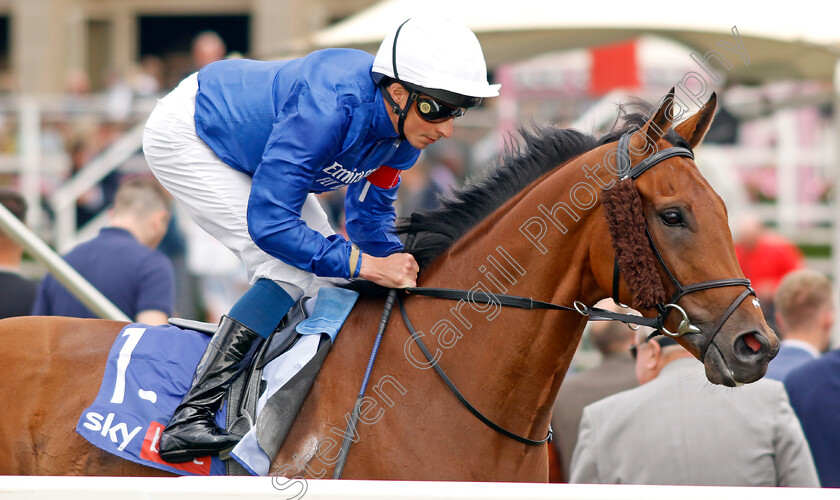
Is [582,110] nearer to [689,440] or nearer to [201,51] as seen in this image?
[201,51]

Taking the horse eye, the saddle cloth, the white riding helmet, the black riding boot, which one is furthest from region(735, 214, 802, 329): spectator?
the black riding boot

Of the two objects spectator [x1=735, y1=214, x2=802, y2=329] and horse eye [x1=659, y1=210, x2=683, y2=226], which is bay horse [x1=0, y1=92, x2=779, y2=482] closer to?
horse eye [x1=659, y1=210, x2=683, y2=226]

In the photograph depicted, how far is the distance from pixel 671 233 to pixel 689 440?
1126mm

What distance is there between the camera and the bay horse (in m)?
2.62

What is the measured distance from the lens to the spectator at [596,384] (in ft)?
14.1

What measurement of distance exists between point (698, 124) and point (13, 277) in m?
3.68

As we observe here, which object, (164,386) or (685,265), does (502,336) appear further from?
(164,386)

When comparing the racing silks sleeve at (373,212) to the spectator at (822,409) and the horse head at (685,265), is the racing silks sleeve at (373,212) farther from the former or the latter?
the spectator at (822,409)

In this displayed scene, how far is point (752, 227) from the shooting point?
8805 millimetres

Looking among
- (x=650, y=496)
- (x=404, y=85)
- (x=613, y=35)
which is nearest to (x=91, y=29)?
(x=613, y=35)

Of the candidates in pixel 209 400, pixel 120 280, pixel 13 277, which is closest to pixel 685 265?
pixel 209 400

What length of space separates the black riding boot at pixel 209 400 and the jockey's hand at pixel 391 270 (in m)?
0.40

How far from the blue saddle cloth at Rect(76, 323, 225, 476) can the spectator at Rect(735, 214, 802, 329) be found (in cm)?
669

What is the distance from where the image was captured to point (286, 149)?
2.75 m
